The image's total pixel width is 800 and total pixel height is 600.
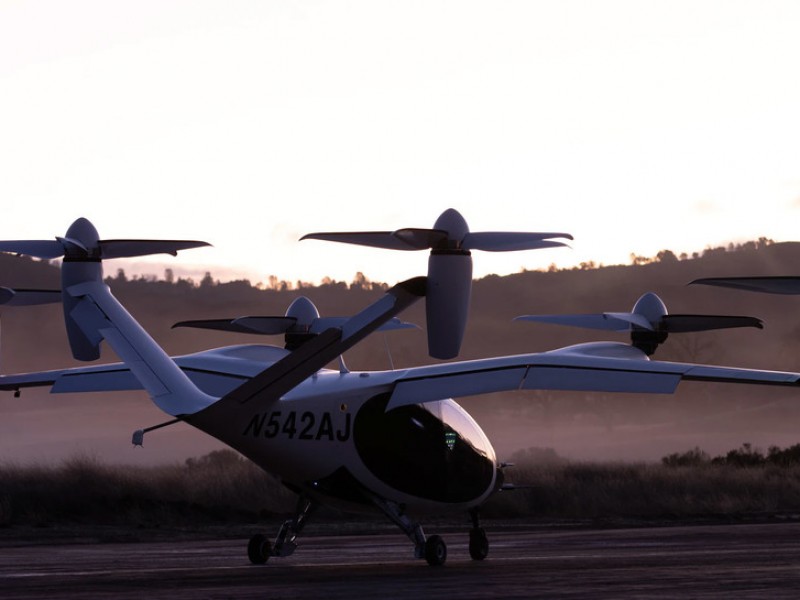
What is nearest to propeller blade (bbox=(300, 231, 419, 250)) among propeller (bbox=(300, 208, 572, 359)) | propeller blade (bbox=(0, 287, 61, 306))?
propeller (bbox=(300, 208, 572, 359))

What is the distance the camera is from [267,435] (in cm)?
2773

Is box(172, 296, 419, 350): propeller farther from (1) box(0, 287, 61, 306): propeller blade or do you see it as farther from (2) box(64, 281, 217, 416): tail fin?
(2) box(64, 281, 217, 416): tail fin

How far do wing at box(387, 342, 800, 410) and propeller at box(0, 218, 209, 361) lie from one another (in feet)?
18.3

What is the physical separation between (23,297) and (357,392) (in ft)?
29.4

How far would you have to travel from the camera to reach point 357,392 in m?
29.5

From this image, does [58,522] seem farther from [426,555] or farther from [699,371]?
[699,371]

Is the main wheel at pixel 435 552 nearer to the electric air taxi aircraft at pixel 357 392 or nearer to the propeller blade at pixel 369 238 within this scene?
the electric air taxi aircraft at pixel 357 392

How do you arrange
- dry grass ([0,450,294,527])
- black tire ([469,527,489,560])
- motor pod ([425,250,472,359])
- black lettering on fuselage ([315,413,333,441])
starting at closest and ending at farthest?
motor pod ([425,250,472,359]) < black lettering on fuselage ([315,413,333,441]) < black tire ([469,527,489,560]) < dry grass ([0,450,294,527])

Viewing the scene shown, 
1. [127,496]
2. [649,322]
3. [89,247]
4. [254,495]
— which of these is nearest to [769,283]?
[649,322]

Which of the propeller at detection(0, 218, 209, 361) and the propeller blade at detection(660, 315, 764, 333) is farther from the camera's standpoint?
the propeller blade at detection(660, 315, 764, 333)

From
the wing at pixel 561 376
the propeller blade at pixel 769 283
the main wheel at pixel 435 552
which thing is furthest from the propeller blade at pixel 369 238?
the main wheel at pixel 435 552

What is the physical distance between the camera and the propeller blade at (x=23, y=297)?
33469 millimetres

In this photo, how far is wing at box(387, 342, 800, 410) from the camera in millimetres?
27828

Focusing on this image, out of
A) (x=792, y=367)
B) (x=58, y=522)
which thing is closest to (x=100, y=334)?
(x=58, y=522)
